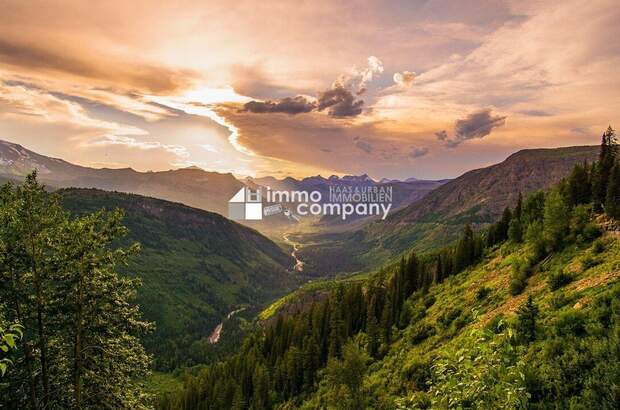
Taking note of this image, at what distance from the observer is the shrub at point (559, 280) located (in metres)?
36.7

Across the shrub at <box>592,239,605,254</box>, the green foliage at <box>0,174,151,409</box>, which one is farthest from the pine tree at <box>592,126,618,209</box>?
the green foliage at <box>0,174,151,409</box>

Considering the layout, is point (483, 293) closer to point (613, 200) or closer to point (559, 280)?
point (559, 280)

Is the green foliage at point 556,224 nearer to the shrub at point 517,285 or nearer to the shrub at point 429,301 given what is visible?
the shrub at point 517,285

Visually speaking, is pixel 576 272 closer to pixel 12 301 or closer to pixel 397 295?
pixel 12 301

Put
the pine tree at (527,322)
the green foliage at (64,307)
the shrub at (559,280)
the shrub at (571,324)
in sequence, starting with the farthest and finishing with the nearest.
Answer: the shrub at (559,280), the pine tree at (527,322), the shrub at (571,324), the green foliage at (64,307)

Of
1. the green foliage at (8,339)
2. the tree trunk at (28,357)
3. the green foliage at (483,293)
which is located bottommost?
the green foliage at (483,293)

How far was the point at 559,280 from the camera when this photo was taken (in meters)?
37.1

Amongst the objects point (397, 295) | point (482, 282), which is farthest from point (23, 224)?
point (397, 295)

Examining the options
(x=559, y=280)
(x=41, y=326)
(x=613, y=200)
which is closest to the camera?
(x=41, y=326)

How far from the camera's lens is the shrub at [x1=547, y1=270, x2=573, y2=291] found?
120 feet

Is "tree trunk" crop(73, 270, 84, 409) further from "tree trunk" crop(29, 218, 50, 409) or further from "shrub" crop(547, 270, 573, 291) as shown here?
"shrub" crop(547, 270, 573, 291)

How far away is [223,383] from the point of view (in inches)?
5007

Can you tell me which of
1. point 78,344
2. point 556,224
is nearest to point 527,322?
point 556,224

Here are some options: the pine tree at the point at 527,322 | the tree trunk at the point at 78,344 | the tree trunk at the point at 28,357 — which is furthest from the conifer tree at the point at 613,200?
the tree trunk at the point at 28,357
